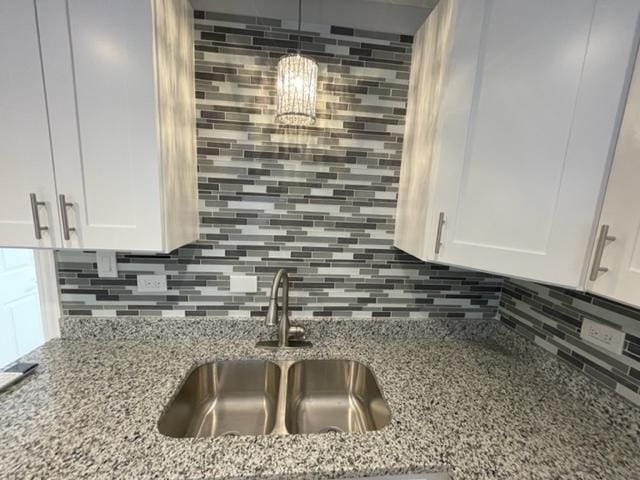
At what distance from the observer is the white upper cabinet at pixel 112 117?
777mm

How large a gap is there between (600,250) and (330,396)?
1080 millimetres

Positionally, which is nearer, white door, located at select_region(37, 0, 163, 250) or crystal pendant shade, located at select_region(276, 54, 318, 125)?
white door, located at select_region(37, 0, 163, 250)

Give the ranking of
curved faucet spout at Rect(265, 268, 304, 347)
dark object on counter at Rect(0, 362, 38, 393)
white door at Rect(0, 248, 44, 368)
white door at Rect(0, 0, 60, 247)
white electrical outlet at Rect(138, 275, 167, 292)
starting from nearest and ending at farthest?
white door at Rect(0, 0, 60, 247)
dark object on counter at Rect(0, 362, 38, 393)
curved faucet spout at Rect(265, 268, 304, 347)
white electrical outlet at Rect(138, 275, 167, 292)
white door at Rect(0, 248, 44, 368)

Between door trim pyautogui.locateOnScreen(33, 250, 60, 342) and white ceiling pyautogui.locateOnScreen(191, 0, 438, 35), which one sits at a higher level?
white ceiling pyautogui.locateOnScreen(191, 0, 438, 35)

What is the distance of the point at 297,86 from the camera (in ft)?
3.22

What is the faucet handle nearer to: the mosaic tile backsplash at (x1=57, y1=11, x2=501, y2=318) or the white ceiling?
the mosaic tile backsplash at (x1=57, y1=11, x2=501, y2=318)

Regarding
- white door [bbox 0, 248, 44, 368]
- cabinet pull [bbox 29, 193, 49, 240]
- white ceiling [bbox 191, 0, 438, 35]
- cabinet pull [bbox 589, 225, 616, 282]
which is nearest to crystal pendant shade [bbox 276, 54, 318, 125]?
white ceiling [bbox 191, 0, 438, 35]

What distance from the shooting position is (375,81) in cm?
115

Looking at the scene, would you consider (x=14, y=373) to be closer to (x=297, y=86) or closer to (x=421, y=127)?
(x=297, y=86)

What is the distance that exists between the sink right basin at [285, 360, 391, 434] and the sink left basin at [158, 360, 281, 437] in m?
0.10

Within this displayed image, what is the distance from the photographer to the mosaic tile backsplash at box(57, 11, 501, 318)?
1.10m

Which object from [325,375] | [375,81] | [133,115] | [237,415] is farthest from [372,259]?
[133,115]

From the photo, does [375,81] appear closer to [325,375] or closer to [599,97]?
[599,97]

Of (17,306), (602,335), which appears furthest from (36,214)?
(17,306)
